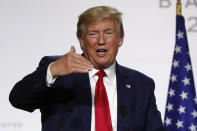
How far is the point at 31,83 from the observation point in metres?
1.92

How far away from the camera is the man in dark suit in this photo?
1.99m

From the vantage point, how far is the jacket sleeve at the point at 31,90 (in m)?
1.90

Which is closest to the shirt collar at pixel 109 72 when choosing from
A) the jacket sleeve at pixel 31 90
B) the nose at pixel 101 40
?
the nose at pixel 101 40

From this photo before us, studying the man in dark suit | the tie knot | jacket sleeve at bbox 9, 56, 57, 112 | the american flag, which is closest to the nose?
the man in dark suit

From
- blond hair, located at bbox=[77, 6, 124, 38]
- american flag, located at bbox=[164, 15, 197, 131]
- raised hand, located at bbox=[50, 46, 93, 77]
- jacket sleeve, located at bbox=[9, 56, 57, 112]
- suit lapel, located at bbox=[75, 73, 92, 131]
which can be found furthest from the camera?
american flag, located at bbox=[164, 15, 197, 131]

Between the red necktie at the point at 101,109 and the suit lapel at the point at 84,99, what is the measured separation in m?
0.04

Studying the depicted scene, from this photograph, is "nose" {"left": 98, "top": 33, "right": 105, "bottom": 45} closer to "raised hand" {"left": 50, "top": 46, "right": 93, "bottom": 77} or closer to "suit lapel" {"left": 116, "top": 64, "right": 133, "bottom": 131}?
"suit lapel" {"left": 116, "top": 64, "right": 133, "bottom": 131}

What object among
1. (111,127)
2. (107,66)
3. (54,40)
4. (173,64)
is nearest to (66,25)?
(54,40)

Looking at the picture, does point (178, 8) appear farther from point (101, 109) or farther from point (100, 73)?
point (101, 109)

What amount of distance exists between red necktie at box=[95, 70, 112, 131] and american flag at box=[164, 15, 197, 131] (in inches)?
56.8

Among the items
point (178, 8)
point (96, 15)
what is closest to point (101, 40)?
point (96, 15)

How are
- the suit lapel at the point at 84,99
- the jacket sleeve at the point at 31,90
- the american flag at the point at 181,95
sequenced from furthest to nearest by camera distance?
the american flag at the point at 181,95 < the suit lapel at the point at 84,99 < the jacket sleeve at the point at 31,90

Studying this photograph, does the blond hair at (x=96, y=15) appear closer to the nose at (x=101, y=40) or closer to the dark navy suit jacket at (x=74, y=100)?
the nose at (x=101, y=40)

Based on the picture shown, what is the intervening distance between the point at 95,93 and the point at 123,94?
17 centimetres
